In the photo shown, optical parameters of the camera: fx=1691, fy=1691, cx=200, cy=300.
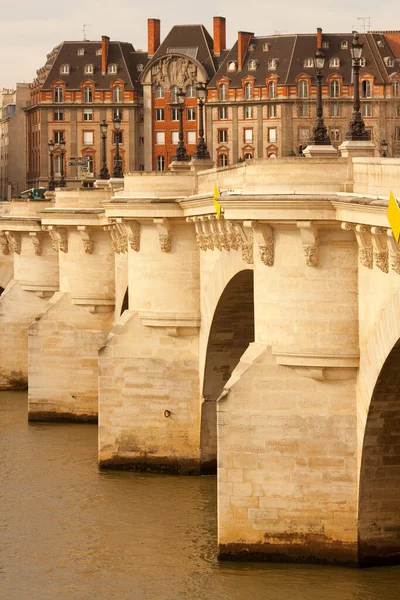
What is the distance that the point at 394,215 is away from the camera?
19984 mm

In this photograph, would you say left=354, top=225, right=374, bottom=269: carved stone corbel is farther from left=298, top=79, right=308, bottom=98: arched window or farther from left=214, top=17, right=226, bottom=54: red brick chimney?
left=214, top=17, right=226, bottom=54: red brick chimney

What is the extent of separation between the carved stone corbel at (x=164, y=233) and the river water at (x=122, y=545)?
479cm

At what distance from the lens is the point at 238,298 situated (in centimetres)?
3259

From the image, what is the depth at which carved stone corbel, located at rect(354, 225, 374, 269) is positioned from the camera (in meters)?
23.1

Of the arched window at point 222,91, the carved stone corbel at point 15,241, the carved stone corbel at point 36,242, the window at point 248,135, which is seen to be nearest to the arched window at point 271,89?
the window at point 248,135

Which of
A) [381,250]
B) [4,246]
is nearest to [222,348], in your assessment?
[381,250]

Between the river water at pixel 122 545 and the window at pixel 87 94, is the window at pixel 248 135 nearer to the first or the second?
the window at pixel 87 94

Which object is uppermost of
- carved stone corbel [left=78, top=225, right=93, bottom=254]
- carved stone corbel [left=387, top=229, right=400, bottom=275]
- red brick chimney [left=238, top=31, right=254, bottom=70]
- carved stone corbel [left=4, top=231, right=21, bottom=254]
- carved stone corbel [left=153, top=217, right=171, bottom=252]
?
red brick chimney [left=238, top=31, right=254, bottom=70]

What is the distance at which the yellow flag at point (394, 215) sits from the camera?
1989 centimetres

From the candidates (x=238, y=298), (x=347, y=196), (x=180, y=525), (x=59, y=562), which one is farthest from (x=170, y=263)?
(x=347, y=196)

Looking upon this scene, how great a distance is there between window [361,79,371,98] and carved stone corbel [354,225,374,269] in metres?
78.7

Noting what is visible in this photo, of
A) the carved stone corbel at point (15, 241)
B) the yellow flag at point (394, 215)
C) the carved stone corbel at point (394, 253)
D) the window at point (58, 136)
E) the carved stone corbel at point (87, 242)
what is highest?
the yellow flag at point (394, 215)

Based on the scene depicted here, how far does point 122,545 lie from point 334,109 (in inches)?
3046

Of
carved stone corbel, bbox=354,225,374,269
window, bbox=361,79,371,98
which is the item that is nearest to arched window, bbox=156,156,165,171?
window, bbox=361,79,371,98
